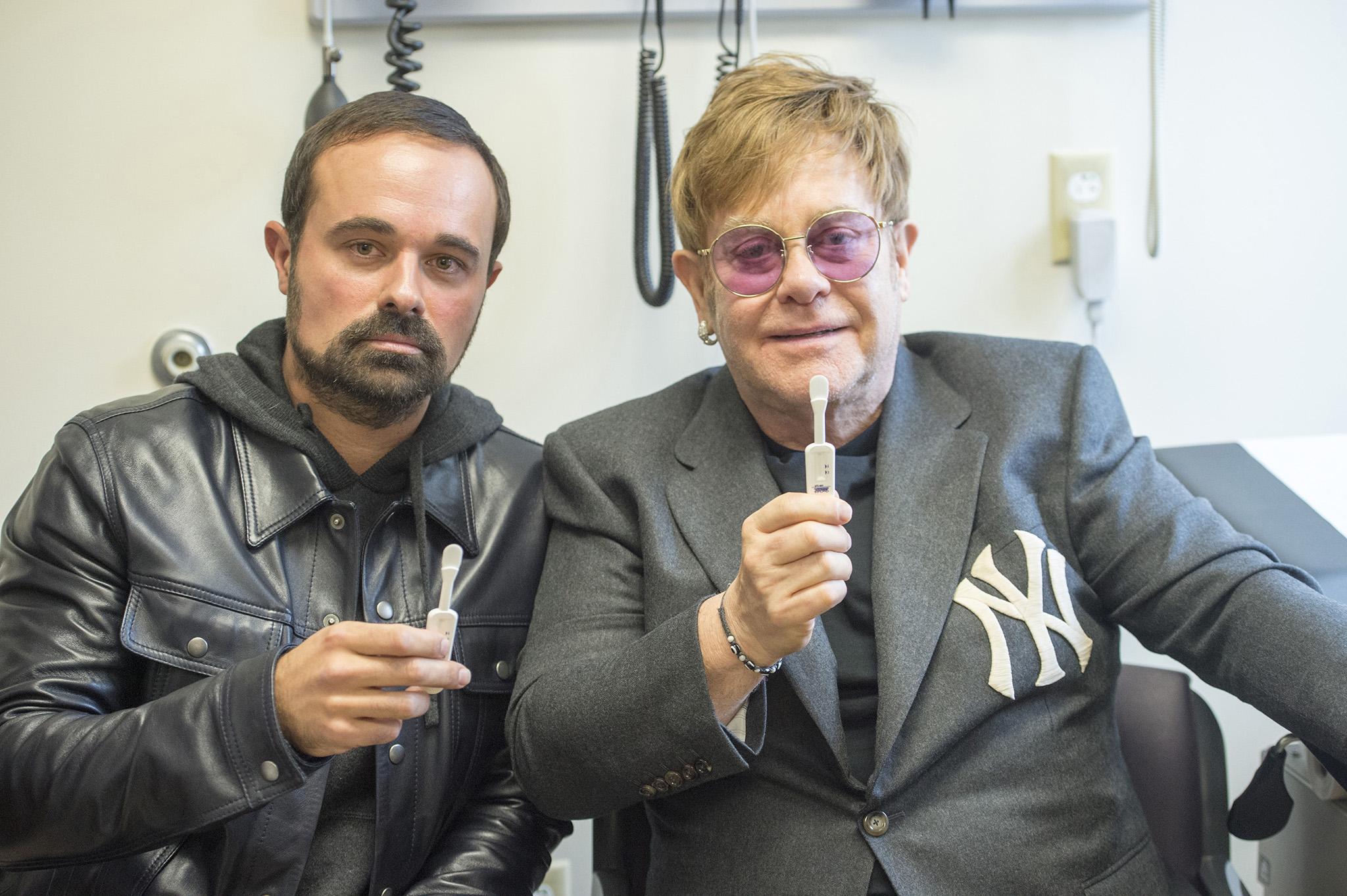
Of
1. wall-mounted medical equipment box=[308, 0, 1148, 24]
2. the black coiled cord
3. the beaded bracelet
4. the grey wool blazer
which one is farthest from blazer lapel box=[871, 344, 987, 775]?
the black coiled cord

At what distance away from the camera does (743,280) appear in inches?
54.7

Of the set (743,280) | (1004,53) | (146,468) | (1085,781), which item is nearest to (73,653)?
(146,468)

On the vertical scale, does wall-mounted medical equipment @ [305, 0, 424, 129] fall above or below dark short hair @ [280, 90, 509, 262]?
above

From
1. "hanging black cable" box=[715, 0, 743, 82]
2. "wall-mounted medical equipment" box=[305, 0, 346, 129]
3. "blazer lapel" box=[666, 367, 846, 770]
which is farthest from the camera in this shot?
"hanging black cable" box=[715, 0, 743, 82]

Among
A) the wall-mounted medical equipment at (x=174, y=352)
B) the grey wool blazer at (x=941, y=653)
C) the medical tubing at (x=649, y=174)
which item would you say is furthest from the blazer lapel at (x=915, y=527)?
the wall-mounted medical equipment at (x=174, y=352)

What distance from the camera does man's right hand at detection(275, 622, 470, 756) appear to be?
1.00 m

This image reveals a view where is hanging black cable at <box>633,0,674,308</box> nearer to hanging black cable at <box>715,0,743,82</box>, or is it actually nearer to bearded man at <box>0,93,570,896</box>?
hanging black cable at <box>715,0,743,82</box>

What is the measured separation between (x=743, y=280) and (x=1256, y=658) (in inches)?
27.7

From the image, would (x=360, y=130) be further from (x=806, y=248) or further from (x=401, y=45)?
(x=806, y=248)

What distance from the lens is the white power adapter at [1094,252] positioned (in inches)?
72.4

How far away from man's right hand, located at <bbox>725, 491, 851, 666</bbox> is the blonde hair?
1.58 ft

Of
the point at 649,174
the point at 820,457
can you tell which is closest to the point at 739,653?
the point at 820,457

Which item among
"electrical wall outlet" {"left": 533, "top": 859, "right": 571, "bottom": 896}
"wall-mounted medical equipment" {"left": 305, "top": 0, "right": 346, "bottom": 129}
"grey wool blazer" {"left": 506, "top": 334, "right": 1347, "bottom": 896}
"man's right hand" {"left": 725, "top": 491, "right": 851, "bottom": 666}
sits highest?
"wall-mounted medical equipment" {"left": 305, "top": 0, "right": 346, "bottom": 129}

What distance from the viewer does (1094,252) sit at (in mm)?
1844
